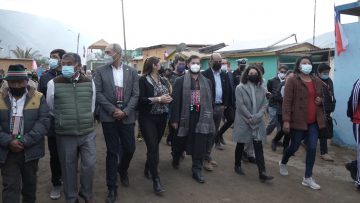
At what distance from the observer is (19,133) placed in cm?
416

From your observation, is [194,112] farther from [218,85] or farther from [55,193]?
[55,193]

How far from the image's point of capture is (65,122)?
14.2 ft

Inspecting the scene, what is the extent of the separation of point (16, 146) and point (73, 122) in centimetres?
67

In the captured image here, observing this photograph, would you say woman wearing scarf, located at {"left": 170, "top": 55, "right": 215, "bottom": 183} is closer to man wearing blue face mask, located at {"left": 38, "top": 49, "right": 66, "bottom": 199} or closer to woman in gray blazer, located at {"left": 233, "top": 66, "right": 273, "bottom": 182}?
woman in gray blazer, located at {"left": 233, "top": 66, "right": 273, "bottom": 182}

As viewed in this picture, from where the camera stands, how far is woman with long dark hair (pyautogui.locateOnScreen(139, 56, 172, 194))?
5164 mm

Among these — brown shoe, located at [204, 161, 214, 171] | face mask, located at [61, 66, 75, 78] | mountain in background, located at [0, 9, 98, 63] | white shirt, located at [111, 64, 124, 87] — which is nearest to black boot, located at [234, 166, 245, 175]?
brown shoe, located at [204, 161, 214, 171]

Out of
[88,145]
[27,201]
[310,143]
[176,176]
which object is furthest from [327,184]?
[27,201]

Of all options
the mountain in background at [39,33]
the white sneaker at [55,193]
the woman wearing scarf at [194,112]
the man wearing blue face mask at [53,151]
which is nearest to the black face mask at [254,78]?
the woman wearing scarf at [194,112]

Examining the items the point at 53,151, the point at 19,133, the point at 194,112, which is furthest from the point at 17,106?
the point at 194,112

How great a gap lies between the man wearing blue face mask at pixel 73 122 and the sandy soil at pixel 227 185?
0.59 metres

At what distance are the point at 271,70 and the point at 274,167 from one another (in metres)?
11.4

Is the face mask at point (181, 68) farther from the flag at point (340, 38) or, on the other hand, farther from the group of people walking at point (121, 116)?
the flag at point (340, 38)

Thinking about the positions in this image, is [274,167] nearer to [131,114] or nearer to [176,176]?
[176,176]

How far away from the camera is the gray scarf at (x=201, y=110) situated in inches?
222
